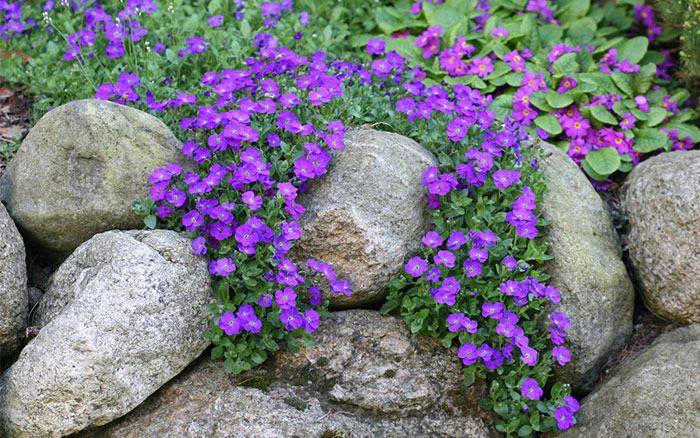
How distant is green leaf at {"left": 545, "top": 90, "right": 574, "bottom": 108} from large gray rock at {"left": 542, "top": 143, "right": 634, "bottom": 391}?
78 cm

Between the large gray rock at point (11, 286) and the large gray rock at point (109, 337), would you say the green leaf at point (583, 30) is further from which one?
the large gray rock at point (11, 286)

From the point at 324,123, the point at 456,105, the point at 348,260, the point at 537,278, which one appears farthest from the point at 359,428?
the point at 456,105

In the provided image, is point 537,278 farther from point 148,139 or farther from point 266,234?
point 148,139

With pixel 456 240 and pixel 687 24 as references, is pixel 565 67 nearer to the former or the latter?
pixel 687 24

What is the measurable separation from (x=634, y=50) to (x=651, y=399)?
2620mm

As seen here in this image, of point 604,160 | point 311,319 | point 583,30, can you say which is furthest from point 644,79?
point 311,319

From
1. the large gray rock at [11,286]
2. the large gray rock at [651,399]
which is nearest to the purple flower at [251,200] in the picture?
the large gray rock at [11,286]

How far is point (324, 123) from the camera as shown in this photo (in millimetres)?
3834

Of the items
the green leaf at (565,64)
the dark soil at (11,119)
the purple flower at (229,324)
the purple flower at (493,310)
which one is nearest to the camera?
Result: the purple flower at (229,324)

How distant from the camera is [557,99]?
15.9 feet

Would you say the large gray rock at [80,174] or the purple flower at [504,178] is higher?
the large gray rock at [80,174]

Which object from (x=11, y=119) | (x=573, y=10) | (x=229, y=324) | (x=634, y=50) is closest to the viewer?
(x=229, y=324)

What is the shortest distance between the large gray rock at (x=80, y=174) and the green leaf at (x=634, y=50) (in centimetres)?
316

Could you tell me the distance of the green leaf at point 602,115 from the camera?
15.6ft
